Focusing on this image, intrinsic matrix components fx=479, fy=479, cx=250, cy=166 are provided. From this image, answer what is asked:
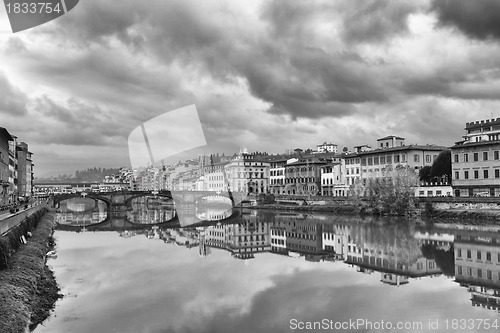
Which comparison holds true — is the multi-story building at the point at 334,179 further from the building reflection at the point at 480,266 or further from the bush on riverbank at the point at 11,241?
the bush on riverbank at the point at 11,241

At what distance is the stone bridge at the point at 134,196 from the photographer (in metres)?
85.6

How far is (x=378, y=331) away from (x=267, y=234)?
3158 centimetres

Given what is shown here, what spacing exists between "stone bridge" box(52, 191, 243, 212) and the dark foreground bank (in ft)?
199

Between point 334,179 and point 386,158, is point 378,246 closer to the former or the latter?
point 386,158

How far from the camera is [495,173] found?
53406 mm

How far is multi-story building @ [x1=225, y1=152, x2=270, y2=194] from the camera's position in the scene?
116 meters

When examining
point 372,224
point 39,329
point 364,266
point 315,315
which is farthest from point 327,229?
point 39,329

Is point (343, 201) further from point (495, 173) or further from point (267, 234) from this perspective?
point (267, 234)

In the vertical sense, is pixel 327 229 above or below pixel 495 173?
below

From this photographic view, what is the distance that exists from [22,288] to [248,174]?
331 feet

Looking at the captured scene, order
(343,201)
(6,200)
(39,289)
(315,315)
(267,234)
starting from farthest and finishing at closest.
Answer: (343,201)
(6,200)
(267,234)
(39,289)
(315,315)

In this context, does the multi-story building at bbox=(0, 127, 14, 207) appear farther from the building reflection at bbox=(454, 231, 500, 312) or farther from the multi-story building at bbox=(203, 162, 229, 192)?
the multi-story building at bbox=(203, 162, 229, 192)

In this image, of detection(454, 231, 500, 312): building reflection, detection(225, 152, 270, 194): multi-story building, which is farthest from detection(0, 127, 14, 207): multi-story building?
detection(225, 152, 270, 194): multi-story building

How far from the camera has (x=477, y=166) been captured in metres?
55.3
